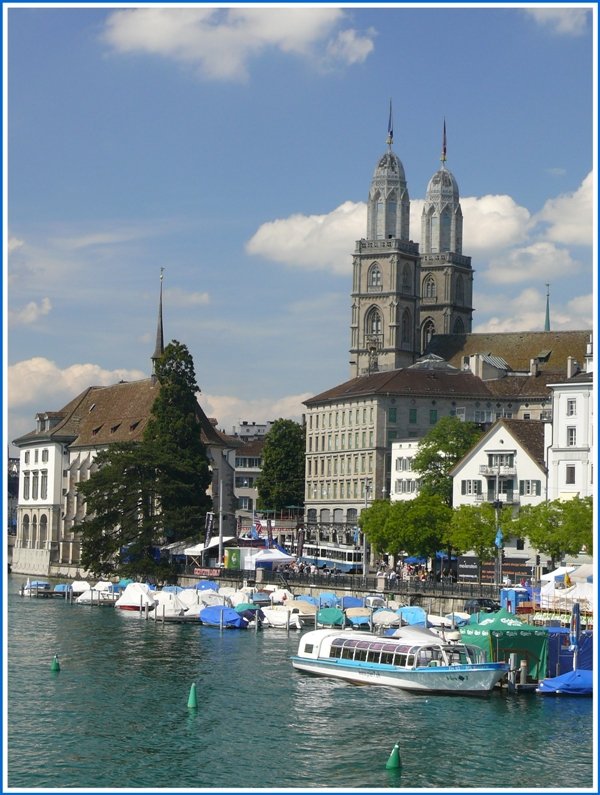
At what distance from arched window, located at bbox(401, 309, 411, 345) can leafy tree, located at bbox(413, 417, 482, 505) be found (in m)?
71.3

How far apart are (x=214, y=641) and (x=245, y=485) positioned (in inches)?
5014

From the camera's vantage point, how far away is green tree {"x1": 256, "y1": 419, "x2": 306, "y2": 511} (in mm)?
164375

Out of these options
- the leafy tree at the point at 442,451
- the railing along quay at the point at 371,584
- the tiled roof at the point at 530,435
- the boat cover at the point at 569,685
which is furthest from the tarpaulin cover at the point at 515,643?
the leafy tree at the point at 442,451

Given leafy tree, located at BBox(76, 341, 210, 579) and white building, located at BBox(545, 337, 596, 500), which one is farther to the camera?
leafy tree, located at BBox(76, 341, 210, 579)

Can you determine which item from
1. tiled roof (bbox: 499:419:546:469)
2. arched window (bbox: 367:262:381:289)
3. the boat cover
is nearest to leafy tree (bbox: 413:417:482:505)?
tiled roof (bbox: 499:419:546:469)

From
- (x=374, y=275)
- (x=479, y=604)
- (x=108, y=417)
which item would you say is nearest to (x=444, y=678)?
(x=479, y=604)

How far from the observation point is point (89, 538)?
109m

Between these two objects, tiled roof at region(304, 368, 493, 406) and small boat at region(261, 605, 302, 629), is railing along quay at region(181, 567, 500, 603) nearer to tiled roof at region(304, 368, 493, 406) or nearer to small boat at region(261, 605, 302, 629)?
small boat at region(261, 605, 302, 629)

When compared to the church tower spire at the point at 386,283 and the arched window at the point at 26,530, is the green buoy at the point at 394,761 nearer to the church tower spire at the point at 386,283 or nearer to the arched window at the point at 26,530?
the arched window at the point at 26,530

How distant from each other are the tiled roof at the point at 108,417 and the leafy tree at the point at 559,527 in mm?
56580

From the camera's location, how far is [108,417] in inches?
5842

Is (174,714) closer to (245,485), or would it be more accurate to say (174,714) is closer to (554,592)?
(554,592)

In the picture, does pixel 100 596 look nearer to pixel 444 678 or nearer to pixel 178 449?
pixel 178 449

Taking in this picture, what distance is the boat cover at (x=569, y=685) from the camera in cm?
5138
